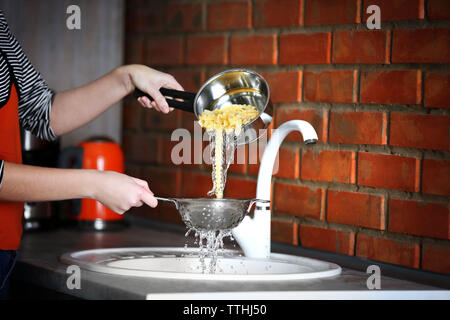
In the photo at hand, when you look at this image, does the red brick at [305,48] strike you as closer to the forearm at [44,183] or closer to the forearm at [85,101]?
the forearm at [85,101]

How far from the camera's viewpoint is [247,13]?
1.77 metres

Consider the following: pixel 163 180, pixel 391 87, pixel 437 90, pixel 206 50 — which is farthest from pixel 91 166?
pixel 437 90

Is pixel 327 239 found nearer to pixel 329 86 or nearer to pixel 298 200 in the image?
pixel 298 200

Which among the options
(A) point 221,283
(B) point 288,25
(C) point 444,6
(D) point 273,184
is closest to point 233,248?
(D) point 273,184

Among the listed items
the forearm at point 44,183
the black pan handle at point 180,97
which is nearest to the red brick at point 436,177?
the black pan handle at point 180,97

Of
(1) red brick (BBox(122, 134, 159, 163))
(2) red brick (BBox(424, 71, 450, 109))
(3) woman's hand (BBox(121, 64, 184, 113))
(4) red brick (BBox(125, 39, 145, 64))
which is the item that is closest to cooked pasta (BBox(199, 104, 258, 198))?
(3) woman's hand (BBox(121, 64, 184, 113))

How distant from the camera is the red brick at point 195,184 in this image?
6.18ft

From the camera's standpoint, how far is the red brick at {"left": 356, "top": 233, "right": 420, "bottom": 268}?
139 centimetres

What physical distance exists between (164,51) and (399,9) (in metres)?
0.85

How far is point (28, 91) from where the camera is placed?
1.55 m

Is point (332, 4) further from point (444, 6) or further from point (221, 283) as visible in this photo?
point (221, 283)

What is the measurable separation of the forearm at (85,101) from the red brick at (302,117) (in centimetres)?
37

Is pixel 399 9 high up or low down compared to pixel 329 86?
up
